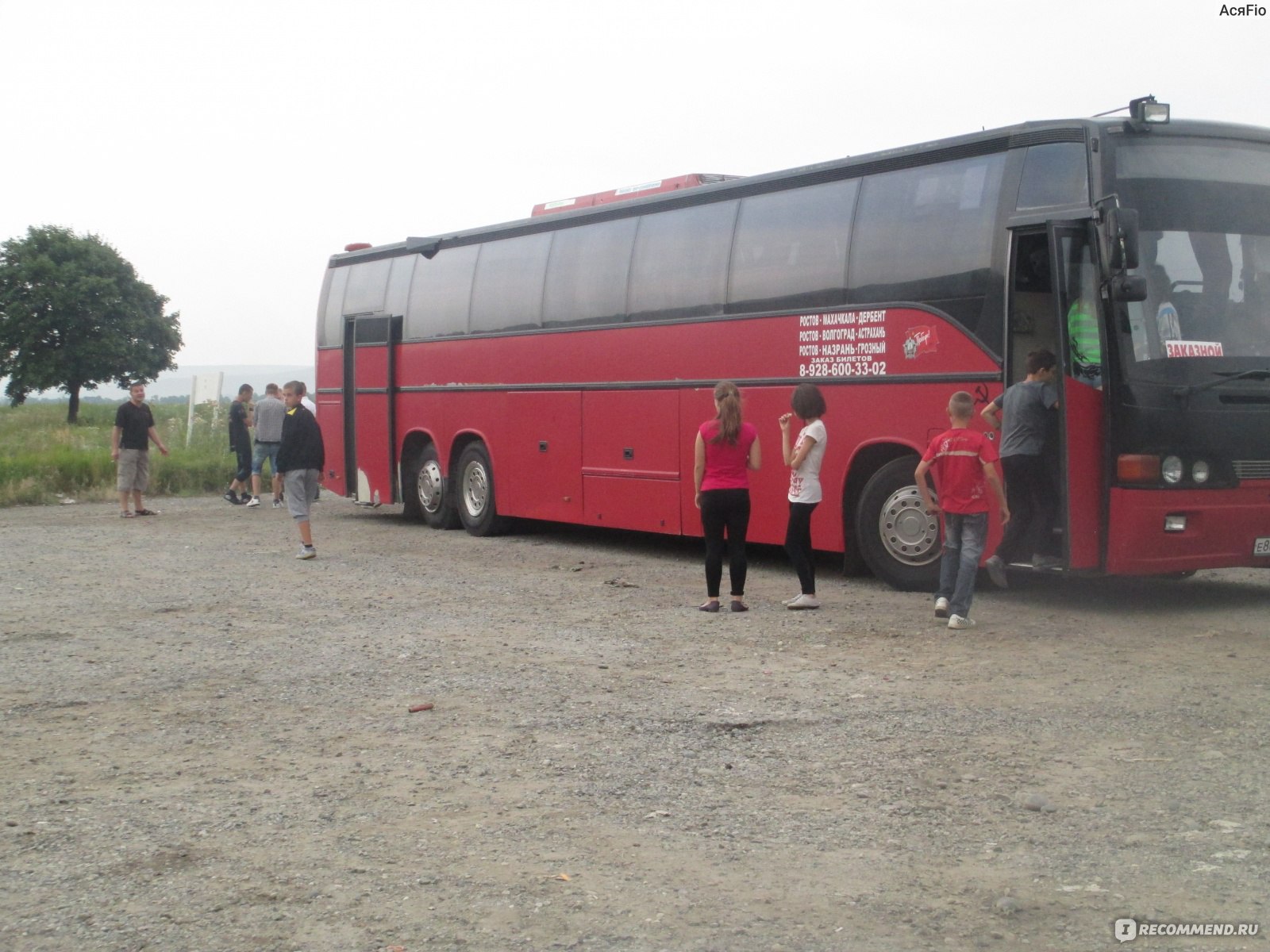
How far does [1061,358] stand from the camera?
1056 cm

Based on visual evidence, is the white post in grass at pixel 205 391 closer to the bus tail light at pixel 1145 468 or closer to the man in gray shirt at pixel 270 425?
the man in gray shirt at pixel 270 425

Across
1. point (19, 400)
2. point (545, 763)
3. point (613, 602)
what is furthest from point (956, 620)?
point (19, 400)

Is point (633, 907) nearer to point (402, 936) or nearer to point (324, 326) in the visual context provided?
point (402, 936)

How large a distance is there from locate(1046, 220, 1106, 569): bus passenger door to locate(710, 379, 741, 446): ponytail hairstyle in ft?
7.53

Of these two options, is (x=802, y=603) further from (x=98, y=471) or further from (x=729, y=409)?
(x=98, y=471)

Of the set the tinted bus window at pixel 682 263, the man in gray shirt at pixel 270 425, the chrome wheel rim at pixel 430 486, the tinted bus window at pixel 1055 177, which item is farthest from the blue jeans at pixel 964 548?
the man in gray shirt at pixel 270 425

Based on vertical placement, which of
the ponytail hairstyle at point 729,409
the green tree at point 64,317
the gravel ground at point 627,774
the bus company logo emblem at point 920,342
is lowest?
the gravel ground at point 627,774

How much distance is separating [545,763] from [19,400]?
309 feet

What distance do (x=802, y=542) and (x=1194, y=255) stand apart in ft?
11.3

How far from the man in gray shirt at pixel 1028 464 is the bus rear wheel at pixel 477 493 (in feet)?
Answer: 26.5

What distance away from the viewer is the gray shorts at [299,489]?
49.8 ft

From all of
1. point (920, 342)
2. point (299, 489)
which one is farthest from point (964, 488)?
point (299, 489)

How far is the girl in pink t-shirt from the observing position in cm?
1077

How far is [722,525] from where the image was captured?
1109 centimetres
